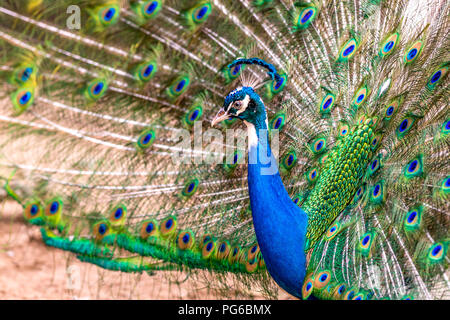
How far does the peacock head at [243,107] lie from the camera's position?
1572 mm

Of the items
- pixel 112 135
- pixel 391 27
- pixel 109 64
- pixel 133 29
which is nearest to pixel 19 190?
pixel 112 135

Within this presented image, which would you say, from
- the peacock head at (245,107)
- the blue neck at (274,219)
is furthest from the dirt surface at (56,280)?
the peacock head at (245,107)

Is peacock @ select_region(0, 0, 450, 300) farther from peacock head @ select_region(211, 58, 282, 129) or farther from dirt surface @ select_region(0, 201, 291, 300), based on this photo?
dirt surface @ select_region(0, 201, 291, 300)

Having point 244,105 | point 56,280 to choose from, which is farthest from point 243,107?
point 56,280

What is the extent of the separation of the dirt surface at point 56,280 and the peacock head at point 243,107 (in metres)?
1.01

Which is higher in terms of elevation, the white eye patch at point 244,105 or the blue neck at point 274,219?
the white eye patch at point 244,105

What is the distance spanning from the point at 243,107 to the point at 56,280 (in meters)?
1.77

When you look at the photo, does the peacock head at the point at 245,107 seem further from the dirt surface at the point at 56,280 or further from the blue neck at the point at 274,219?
the dirt surface at the point at 56,280

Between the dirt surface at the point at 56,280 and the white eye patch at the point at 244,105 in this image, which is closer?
the white eye patch at the point at 244,105

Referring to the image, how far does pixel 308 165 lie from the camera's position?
6.65ft

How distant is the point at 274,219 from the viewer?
1.72 metres

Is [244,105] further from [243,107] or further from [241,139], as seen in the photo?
[241,139]

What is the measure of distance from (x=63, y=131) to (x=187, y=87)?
1.60 feet

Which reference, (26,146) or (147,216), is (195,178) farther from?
(26,146)
